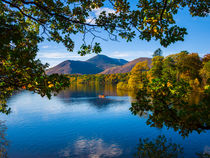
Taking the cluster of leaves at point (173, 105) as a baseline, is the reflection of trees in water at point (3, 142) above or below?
below

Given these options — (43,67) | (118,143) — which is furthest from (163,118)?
(118,143)

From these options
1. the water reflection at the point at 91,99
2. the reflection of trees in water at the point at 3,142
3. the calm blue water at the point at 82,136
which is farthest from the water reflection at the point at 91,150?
the water reflection at the point at 91,99

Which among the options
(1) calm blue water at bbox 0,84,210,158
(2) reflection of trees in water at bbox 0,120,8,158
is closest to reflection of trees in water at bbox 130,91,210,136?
(1) calm blue water at bbox 0,84,210,158

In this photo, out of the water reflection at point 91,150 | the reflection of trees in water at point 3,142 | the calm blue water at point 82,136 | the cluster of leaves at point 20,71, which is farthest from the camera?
the calm blue water at point 82,136

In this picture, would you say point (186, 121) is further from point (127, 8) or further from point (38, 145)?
point (38, 145)

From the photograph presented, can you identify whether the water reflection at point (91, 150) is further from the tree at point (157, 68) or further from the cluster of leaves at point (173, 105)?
the tree at point (157, 68)

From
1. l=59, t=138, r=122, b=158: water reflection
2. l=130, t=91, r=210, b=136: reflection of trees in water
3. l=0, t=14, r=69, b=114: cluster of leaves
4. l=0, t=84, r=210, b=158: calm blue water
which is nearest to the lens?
l=130, t=91, r=210, b=136: reflection of trees in water

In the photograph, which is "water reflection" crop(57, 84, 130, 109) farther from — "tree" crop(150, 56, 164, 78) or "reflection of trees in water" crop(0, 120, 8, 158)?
"reflection of trees in water" crop(0, 120, 8, 158)

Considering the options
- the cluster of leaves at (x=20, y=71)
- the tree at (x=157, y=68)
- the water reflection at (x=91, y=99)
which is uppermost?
the tree at (x=157, y=68)

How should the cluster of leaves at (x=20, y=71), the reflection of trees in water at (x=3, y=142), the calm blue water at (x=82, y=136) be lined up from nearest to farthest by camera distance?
the cluster of leaves at (x=20, y=71) → the reflection of trees in water at (x=3, y=142) → the calm blue water at (x=82, y=136)

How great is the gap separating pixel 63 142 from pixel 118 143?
6836 mm

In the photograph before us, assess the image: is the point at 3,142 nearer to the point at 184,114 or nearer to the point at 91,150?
the point at 91,150

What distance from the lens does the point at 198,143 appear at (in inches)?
787

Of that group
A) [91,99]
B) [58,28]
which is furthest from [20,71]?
[91,99]
